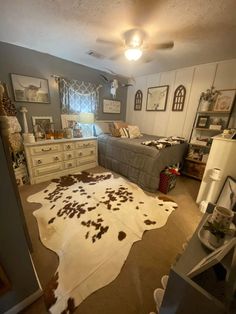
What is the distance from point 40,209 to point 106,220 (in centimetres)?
95

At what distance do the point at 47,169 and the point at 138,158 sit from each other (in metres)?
1.75

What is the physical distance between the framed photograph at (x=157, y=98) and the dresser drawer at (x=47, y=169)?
2.73 m

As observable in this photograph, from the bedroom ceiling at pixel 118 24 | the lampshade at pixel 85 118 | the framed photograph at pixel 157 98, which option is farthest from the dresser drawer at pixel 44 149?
the framed photograph at pixel 157 98

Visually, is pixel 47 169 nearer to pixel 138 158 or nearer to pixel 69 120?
pixel 69 120

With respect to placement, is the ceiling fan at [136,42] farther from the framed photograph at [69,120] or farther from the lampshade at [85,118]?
the framed photograph at [69,120]

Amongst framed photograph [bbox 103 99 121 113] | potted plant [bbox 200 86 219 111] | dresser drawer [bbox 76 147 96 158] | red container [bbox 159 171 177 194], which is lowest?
red container [bbox 159 171 177 194]

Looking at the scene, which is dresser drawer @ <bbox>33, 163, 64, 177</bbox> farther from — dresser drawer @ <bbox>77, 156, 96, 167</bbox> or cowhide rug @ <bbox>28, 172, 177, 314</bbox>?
dresser drawer @ <bbox>77, 156, 96, 167</bbox>

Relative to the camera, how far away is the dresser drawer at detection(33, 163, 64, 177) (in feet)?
8.68

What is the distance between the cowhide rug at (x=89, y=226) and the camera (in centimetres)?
118

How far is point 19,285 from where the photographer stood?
938 mm

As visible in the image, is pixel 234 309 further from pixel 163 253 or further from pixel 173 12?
pixel 173 12

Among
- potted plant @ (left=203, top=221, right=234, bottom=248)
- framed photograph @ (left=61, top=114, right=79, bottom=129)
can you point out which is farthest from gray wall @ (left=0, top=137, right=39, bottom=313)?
framed photograph @ (left=61, top=114, right=79, bottom=129)

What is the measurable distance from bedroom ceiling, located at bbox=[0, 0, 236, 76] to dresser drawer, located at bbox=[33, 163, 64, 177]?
81.1 inches

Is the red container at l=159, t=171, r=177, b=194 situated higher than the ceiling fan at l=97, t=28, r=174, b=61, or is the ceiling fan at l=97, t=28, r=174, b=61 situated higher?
the ceiling fan at l=97, t=28, r=174, b=61
